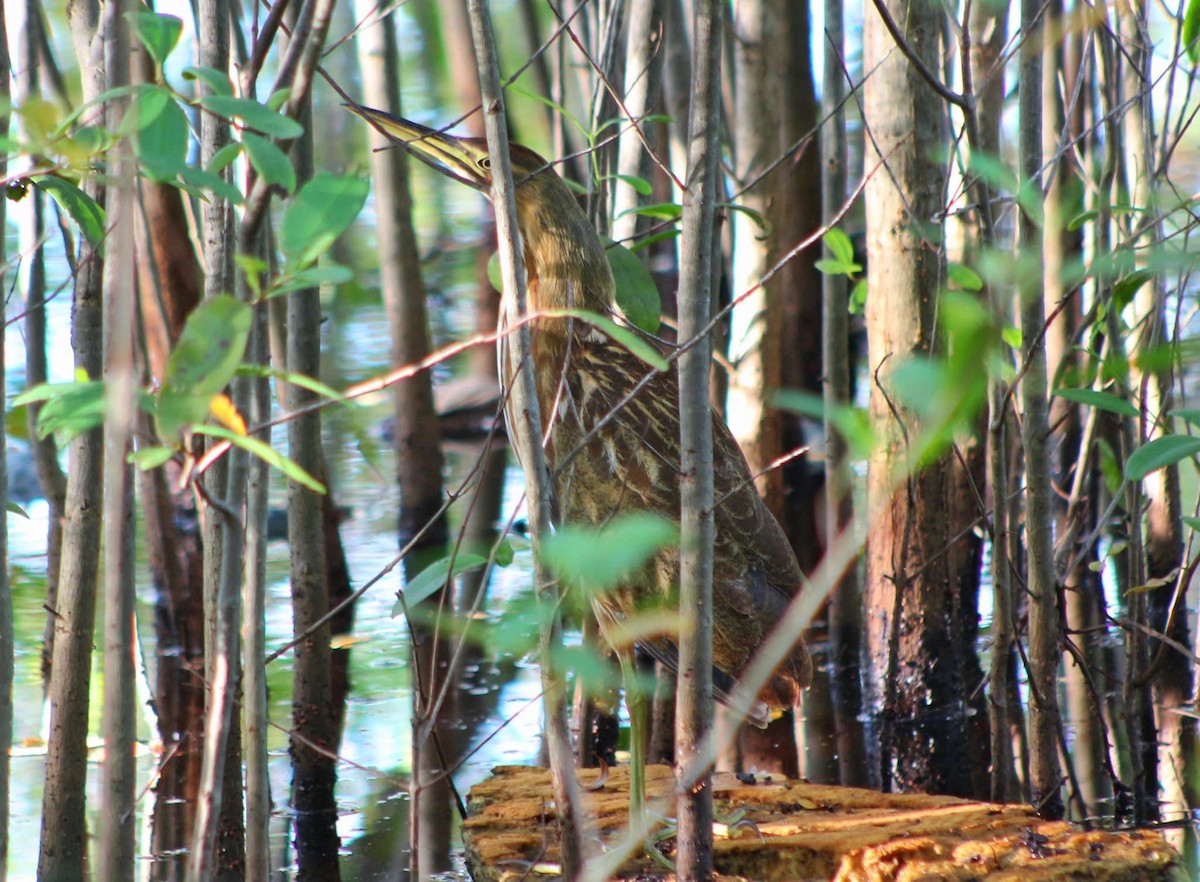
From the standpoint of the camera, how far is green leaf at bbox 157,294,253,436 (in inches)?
42.0

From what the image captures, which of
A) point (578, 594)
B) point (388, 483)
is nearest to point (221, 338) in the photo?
point (578, 594)

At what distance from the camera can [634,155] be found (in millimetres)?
3627

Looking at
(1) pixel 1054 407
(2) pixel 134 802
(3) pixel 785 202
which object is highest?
(3) pixel 785 202

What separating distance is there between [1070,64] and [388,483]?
3.60 meters

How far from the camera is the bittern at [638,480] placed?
8.27 feet

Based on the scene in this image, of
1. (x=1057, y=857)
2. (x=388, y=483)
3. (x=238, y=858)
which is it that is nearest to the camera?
(x=1057, y=857)

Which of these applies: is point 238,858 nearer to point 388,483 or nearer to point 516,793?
point 516,793

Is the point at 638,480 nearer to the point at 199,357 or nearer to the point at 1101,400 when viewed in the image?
the point at 1101,400

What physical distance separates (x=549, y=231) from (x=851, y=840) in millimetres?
1364

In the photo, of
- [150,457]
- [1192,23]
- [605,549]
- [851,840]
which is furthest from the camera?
[851,840]

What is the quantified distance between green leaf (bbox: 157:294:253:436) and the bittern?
53.6 inches

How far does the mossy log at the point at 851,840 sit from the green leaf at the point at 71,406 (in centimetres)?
127

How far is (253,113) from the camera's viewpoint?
1.13m

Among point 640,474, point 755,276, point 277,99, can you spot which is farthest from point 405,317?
point 277,99
